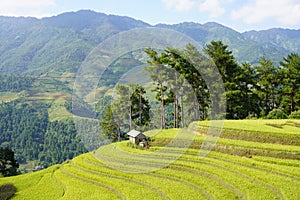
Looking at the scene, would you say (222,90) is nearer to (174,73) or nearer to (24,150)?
(174,73)

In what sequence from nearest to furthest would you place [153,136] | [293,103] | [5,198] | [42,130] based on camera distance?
[5,198] → [153,136] → [293,103] → [42,130]

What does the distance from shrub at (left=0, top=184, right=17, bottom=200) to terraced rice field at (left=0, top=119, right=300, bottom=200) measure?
408 millimetres

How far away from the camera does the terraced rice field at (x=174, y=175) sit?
15727 mm

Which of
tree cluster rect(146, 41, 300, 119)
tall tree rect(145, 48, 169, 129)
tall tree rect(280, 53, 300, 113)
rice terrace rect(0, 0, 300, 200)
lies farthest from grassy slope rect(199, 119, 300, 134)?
tall tree rect(280, 53, 300, 113)

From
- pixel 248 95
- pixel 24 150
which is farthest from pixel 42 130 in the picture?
pixel 248 95

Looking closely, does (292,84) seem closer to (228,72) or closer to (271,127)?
(228,72)

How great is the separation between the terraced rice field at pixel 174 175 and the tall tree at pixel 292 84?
2120cm

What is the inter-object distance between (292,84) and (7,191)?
119 feet

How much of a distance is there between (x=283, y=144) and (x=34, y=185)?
17.5 metres

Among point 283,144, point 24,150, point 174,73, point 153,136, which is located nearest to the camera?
point 283,144

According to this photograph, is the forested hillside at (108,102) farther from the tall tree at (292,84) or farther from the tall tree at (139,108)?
the tall tree at (139,108)

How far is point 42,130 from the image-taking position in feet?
454

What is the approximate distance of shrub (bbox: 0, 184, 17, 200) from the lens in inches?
788

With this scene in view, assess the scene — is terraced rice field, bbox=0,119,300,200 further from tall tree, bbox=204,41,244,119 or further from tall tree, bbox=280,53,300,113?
tall tree, bbox=280,53,300,113
